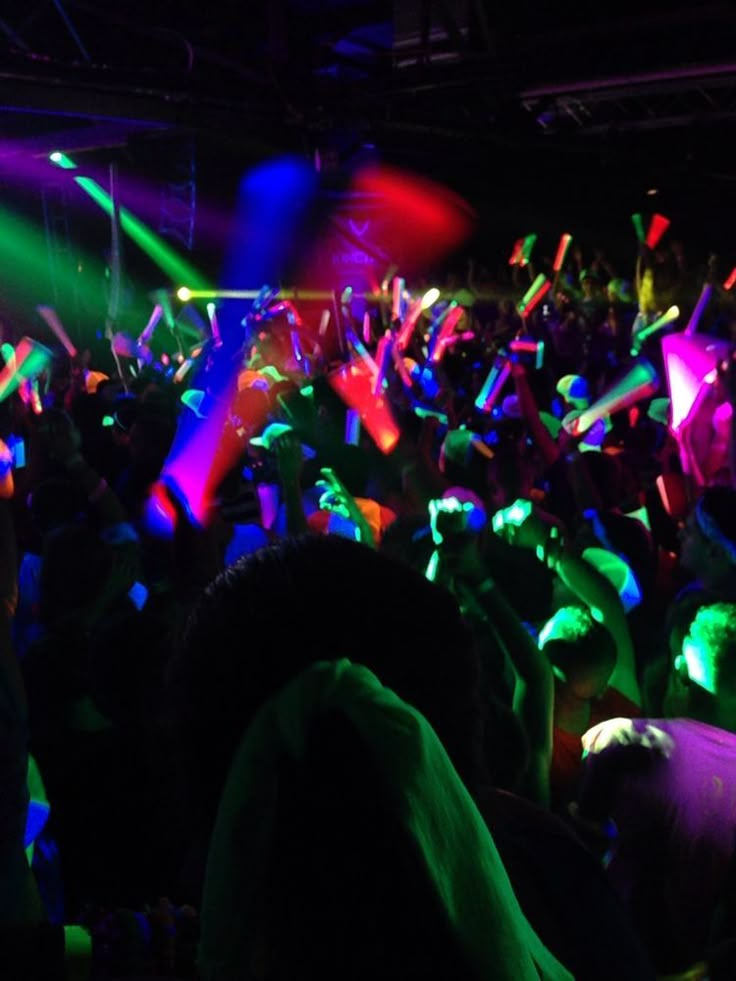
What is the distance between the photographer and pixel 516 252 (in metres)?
12.8

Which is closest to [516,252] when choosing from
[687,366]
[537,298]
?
[537,298]

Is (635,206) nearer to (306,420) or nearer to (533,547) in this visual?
(306,420)

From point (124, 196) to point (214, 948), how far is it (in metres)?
11.0

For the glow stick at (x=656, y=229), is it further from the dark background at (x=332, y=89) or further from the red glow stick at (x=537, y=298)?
the red glow stick at (x=537, y=298)

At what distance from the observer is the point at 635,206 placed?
1264 cm

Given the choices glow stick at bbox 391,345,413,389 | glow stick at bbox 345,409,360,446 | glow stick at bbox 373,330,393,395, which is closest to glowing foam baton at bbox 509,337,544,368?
glow stick at bbox 391,345,413,389

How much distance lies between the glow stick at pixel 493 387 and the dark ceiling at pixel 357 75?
187 cm

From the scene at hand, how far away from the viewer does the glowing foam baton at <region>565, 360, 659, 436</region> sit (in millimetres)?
4250

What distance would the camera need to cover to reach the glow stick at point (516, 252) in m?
12.6

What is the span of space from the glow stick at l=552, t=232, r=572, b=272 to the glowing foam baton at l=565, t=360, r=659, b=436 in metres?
7.46

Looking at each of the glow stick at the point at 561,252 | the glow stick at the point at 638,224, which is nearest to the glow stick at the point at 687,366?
the glow stick at the point at 561,252

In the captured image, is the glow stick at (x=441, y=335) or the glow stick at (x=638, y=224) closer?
the glow stick at (x=441, y=335)

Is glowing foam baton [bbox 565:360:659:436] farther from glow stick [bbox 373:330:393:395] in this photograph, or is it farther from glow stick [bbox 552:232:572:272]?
glow stick [bbox 552:232:572:272]

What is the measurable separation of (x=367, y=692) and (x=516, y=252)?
12754mm
